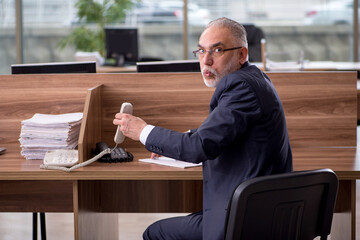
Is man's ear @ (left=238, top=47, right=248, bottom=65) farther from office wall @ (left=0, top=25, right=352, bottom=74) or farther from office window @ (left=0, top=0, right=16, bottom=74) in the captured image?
office window @ (left=0, top=0, right=16, bottom=74)

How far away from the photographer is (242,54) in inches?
77.0

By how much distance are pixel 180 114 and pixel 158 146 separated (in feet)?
2.89

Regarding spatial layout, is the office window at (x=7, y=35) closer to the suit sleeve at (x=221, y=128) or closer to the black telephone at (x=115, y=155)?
the black telephone at (x=115, y=155)

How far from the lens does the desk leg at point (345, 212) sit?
7.47 ft

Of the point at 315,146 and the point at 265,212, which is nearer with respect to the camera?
the point at 265,212

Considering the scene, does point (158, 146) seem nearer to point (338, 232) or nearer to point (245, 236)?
point (245, 236)

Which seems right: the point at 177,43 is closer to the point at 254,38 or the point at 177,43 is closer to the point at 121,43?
the point at 121,43

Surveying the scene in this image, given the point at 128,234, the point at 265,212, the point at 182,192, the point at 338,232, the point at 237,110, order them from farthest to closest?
the point at 128,234, the point at 182,192, the point at 338,232, the point at 237,110, the point at 265,212

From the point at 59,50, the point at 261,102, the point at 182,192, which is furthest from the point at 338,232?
the point at 59,50

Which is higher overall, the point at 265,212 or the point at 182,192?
the point at 265,212

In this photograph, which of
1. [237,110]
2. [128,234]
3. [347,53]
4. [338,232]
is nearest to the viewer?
[237,110]

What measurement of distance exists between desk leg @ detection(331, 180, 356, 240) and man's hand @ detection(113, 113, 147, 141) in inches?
35.5

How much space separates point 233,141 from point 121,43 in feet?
19.0

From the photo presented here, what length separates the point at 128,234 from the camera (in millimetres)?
3676
